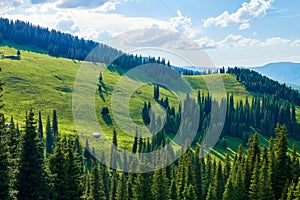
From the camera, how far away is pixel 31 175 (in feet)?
120

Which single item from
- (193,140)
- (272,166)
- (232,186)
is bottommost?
(193,140)

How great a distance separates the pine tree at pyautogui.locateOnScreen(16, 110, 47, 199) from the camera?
3659 centimetres

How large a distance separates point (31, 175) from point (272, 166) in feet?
140

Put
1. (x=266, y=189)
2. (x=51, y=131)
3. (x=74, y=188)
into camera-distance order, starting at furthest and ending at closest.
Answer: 1. (x=51, y=131)
2. (x=266, y=189)
3. (x=74, y=188)

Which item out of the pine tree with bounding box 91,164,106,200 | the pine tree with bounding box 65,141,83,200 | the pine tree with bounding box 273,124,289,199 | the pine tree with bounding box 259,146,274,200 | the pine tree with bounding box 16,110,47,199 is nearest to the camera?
the pine tree with bounding box 16,110,47,199

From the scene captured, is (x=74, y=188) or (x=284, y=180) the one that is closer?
(x=74, y=188)

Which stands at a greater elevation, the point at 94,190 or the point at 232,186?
the point at 232,186

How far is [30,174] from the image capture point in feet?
121

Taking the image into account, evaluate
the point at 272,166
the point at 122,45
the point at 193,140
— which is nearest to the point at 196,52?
the point at 122,45

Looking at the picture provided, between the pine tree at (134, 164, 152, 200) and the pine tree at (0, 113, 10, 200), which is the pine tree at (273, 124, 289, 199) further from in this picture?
the pine tree at (0, 113, 10, 200)

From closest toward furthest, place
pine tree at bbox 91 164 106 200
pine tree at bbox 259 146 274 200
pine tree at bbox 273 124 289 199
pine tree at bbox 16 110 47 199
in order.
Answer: pine tree at bbox 16 110 47 199, pine tree at bbox 259 146 274 200, pine tree at bbox 273 124 289 199, pine tree at bbox 91 164 106 200

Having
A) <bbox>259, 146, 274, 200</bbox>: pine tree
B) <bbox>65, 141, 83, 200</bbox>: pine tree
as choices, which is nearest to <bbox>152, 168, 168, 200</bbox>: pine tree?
<bbox>259, 146, 274, 200</bbox>: pine tree

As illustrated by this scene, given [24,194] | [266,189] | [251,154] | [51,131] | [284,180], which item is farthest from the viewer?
[51,131]

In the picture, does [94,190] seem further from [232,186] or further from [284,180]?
[284,180]
